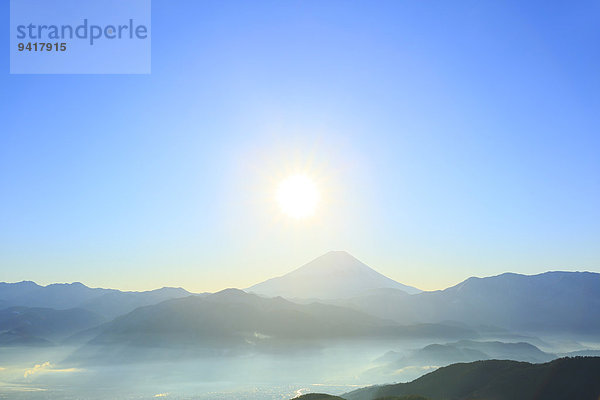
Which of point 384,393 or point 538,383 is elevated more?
point 538,383

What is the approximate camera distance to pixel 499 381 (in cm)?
14012

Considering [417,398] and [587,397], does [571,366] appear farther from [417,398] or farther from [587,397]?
[417,398]

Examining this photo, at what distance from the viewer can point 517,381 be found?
134 m

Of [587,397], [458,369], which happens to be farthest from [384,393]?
[587,397]

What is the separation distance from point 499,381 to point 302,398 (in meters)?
64.6

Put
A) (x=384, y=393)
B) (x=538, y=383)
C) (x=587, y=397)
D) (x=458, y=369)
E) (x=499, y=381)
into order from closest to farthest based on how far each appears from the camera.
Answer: (x=587, y=397) < (x=538, y=383) < (x=499, y=381) < (x=458, y=369) < (x=384, y=393)

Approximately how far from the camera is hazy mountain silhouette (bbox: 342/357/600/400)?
118125 mm

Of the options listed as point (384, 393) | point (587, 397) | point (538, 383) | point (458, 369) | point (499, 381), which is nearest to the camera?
point (587, 397)

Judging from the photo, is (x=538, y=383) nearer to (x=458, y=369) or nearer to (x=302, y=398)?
(x=458, y=369)

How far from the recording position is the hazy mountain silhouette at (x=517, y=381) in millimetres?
118125

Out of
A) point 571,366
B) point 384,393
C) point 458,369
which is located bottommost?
point 384,393

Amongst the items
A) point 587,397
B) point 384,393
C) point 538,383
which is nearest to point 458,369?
point 384,393

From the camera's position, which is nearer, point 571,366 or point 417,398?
point 417,398

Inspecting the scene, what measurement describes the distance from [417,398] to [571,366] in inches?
1945
